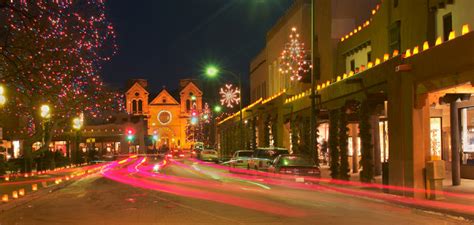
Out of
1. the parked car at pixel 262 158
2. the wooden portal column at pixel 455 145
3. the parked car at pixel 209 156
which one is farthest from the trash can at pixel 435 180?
the parked car at pixel 209 156

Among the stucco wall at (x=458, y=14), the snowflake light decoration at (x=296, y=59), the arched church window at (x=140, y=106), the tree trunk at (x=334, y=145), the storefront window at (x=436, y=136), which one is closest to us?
the stucco wall at (x=458, y=14)

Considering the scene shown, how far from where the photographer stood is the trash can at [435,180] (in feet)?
66.6

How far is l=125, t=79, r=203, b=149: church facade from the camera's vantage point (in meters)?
124

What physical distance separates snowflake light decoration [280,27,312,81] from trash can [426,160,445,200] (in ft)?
75.4

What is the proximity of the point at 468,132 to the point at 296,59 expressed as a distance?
18.2 meters

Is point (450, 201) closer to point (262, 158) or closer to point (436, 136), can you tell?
point (436, 136)

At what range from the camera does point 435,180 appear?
67.2 ft

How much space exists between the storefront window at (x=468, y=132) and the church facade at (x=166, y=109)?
9680 cm

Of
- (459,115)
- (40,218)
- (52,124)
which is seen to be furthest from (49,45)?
(52,124)

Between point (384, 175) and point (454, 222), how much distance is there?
8.70 metres

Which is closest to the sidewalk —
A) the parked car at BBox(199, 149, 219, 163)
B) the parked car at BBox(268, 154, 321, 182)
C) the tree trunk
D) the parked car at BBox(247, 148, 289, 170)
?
the parked car at BBox(268, 154, 321, 182)

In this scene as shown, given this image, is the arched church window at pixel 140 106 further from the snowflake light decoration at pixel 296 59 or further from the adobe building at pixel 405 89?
the adobe building at pixel 405 89

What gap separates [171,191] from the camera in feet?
80.3

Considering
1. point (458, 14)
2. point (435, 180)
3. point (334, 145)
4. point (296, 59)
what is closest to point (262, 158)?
point (334, 145)
